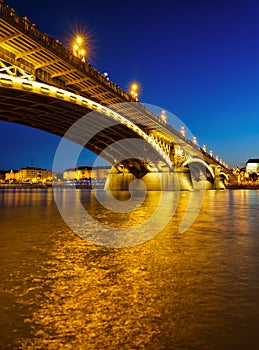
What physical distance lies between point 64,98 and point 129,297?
75.7 feet

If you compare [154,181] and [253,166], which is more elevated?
[253,166]

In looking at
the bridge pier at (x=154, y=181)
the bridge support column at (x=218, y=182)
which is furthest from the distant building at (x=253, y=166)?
the bridge pier at (x=154, y=181)

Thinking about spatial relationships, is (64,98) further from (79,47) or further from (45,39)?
(79,47)

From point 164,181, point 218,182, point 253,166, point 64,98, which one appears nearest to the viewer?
point 64,98

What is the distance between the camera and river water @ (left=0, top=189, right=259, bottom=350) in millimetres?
3469

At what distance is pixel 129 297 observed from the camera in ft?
15.6

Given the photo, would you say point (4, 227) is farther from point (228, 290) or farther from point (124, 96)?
point (124, 96)

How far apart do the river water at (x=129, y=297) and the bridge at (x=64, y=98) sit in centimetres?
1643

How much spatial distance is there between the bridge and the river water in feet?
53.9

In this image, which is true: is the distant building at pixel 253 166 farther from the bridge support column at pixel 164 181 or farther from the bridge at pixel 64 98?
the bridge at pixel 64 98

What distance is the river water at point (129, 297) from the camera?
3.47 metres

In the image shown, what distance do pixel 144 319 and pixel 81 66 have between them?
83.3 feet

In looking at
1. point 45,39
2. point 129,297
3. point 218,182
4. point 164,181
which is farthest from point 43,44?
point 218,182

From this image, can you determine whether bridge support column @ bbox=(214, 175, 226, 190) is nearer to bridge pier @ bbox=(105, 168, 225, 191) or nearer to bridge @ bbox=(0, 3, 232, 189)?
bridge pier @ bbox=(105, 168, 225, 191)
